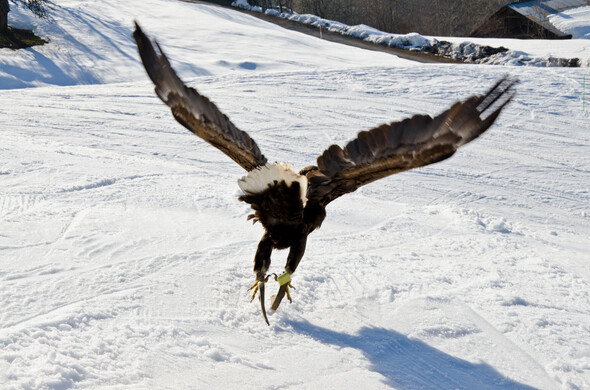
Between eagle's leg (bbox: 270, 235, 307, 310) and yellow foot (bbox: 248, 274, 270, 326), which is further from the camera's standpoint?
eagle's leg (bbox: 270, 235, 307, 310)

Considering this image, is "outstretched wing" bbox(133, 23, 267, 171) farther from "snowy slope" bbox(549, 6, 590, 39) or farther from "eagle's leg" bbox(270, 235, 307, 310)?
"snowy slope" bbox(549, 6, 590, 39)

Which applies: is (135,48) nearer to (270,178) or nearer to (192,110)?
Answer: (192,110)

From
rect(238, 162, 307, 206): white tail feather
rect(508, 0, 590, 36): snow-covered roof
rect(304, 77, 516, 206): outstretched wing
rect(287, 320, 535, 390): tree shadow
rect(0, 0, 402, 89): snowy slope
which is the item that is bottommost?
rect(287, 320, 535, 390): tree shadow

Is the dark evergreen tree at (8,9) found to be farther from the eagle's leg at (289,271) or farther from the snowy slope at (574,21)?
the snowy slope at (574,21)

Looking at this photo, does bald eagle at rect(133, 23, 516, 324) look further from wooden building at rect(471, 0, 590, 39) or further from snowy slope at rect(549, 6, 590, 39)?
wooden building at rect(471, 0, 590, 39)

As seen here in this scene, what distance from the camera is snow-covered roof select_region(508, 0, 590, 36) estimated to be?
2333 centimetres

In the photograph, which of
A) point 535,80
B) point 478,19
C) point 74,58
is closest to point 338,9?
point 478,19

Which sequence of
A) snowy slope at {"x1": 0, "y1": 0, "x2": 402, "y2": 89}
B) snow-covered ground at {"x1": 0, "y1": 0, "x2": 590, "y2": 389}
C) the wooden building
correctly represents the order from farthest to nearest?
the wooden building → snowy slope at {"x1": 0, "y1": 0, "x2": 402, "y2": 89} → snow-covered ground at {"x1": 0, "y1": 0, "x2": 590, "y2": 389}

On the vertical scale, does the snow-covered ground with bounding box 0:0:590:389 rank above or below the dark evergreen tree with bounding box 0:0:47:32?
below

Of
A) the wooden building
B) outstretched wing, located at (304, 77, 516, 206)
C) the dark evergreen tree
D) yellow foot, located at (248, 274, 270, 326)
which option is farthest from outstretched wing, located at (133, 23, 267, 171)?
the wooden building

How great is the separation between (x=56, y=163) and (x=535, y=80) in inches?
366

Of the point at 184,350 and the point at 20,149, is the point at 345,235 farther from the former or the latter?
the point at 20,149

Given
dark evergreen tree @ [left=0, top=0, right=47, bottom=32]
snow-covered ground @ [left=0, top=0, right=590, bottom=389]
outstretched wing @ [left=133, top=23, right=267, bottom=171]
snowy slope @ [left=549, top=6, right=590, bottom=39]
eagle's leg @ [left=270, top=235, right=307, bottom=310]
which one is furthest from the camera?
snowy slope @ [left=549, top=6, right=590, bottom=39]

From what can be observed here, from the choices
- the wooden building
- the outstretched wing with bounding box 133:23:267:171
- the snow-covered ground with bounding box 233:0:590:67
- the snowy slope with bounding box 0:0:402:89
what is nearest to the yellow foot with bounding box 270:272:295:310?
the outstretched wing with bounding box 133:23:267:171
